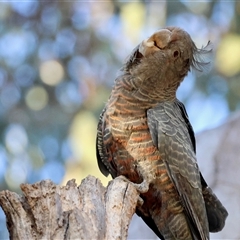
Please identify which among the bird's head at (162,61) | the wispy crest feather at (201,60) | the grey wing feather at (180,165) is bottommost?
the grey wing feather at (180,165)

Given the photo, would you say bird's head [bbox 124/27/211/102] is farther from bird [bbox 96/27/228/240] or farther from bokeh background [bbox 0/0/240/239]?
bokeh background [bbox 0/0/240/239]

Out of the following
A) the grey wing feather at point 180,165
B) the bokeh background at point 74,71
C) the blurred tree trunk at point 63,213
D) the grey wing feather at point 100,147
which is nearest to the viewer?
the blurred tree trunk at point 63,213

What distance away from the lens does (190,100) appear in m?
6.60

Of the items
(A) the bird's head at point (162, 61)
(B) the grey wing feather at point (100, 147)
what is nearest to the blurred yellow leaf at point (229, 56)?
(A) the bird's head at point (162, 61)

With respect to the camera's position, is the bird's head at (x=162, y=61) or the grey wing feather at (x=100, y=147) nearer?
the bird's head at (x=162, y=61)

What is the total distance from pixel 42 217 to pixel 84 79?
512cm

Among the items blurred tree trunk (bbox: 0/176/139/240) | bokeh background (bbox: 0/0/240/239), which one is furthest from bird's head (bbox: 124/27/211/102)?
bokeh background (bbox: 0/0/240/239)

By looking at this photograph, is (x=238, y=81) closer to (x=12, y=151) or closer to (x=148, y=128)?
(x=12, y=151)

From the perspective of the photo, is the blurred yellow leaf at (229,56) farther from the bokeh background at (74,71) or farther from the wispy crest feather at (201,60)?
the wispy crest feather at (201,60)

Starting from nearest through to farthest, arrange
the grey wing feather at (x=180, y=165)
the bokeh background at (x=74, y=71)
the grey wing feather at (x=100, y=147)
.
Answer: the grey wing feather at (x=180, y=165) → the grey wing feather at (x=100, y=147) → the bokeh background at (x=74, y=71)

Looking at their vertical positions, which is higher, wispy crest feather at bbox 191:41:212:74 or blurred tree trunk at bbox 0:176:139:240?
wispy crest feather at bbox 191:41:212:74

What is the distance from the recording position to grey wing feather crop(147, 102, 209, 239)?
2936 mm

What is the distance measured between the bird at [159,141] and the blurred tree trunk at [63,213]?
460 mm

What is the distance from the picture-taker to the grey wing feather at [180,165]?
2.94 meters
